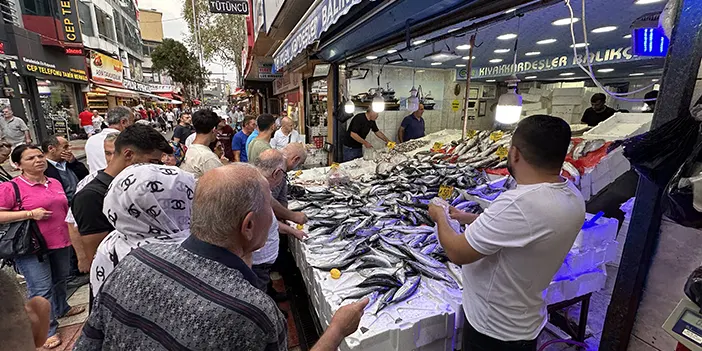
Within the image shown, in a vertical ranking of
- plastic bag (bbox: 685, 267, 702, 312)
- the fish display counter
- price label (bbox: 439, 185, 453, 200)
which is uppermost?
plastic bag (bbox: 685, 267, 702, 312)

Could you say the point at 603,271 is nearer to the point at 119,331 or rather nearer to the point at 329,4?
the point at 119,331

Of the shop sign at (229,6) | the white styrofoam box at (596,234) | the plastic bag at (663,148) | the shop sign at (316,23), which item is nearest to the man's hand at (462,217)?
the plastic bag at (663,148)

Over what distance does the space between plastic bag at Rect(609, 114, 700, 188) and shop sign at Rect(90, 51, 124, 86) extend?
92.9 feet

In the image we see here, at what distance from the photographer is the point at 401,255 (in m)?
2.81

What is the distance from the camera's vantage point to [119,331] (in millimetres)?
1062

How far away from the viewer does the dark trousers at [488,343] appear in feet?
5.62

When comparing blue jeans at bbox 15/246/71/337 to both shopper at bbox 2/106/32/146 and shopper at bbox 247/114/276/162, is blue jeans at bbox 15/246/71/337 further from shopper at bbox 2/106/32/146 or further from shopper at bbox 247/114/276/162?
shopper at bbox 2/106/32/146

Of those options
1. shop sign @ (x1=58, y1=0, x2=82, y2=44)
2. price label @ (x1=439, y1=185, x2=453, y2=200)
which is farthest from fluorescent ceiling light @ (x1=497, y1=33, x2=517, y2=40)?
shop sign @ (x1=58, y1=0, x2=82, y2=44)

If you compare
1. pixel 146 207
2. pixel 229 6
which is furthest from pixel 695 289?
pixel 229 6

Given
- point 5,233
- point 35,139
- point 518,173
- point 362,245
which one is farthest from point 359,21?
point 35,139

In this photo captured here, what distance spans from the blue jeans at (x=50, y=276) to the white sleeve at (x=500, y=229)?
417 centimetres

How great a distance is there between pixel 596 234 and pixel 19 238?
18.0 ft

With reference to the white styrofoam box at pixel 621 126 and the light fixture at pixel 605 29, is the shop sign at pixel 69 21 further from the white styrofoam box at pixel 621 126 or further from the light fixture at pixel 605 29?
the white styrofoam box at pixel 621 126

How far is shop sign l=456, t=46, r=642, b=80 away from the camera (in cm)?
739
